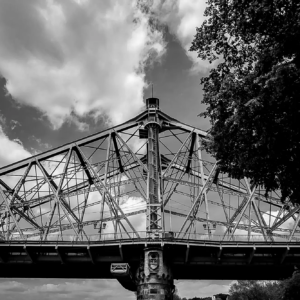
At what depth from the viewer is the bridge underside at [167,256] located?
28891 millimetres

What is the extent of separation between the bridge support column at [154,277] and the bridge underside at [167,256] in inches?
30.8

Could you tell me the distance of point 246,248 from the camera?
96.0 ft

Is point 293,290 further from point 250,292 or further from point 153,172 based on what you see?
point 250,292

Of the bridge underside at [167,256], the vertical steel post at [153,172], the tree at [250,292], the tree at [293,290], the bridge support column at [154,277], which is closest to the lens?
the bridge support column at [154,277]

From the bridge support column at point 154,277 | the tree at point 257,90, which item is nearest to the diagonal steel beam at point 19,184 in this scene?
the bridge support column at point 154,277

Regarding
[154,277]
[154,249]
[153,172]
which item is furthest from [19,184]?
[154,277]

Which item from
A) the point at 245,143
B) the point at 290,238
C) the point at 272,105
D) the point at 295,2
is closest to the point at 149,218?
the point at 290,238

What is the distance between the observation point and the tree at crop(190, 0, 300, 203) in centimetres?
1366

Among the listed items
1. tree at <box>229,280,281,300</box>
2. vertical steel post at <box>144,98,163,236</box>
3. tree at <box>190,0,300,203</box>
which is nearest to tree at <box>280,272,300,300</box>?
vertical steel post at <box>144,98,163,236</box>

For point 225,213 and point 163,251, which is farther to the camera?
point 225,213

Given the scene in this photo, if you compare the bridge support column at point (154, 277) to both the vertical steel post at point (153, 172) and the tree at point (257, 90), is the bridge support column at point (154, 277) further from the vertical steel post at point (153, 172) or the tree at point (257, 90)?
the tree at point (257, 90)

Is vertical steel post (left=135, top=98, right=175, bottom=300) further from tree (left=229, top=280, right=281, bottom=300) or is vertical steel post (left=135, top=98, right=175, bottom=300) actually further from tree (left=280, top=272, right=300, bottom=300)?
tree (left=229, top=280, right=281, bottom=300)

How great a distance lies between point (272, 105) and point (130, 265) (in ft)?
72.4

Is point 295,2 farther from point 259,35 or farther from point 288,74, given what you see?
point 288,74
